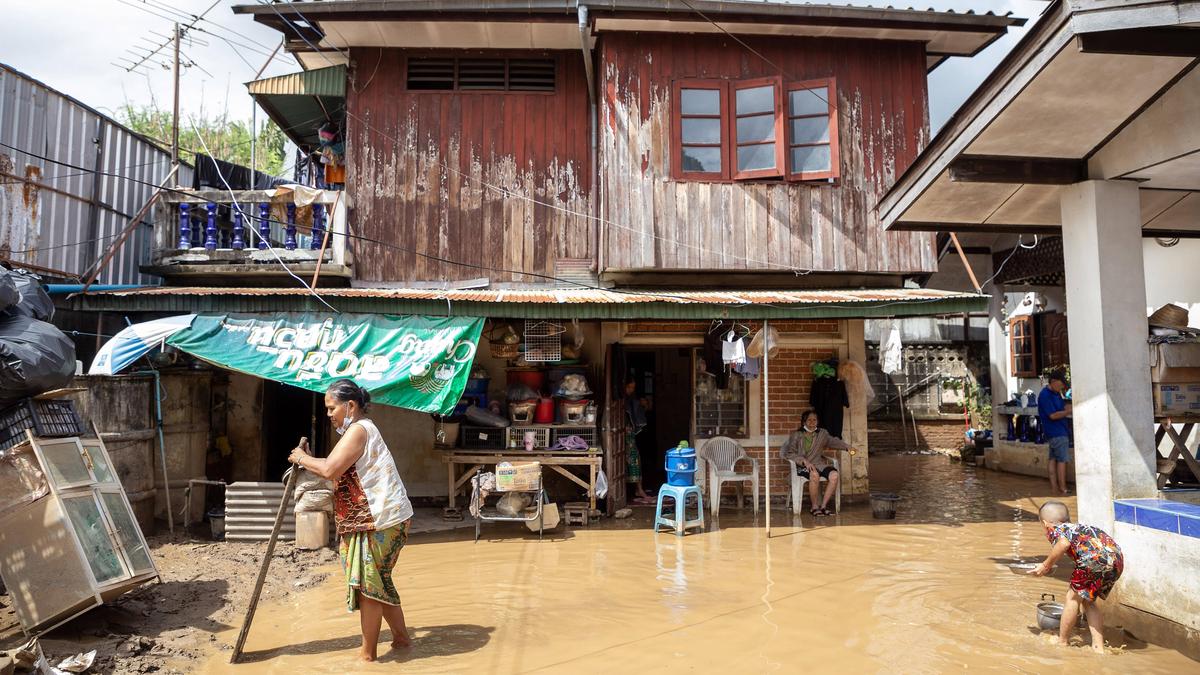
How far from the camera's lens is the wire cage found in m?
9.76

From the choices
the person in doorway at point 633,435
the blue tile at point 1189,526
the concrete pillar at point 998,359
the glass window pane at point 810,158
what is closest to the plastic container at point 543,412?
the person in doorway at point 633,435

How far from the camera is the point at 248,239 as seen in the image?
10422mm

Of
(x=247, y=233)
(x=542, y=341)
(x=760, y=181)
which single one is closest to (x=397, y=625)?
(x=542, y=341)

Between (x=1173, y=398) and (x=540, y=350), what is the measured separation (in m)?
6.57

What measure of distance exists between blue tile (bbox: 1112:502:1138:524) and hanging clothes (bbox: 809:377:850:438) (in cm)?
479

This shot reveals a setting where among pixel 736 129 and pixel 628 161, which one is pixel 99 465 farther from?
pixel 736 129

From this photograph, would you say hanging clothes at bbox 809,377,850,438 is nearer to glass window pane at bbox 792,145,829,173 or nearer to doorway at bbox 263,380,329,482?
glass window pane at bbox 792,145,829,173

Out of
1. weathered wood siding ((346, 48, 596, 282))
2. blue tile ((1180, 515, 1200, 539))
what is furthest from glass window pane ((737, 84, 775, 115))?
blue tile ((1180, 515, 1200, 539))

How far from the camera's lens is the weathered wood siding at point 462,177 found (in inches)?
419

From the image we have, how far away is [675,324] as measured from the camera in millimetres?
10695

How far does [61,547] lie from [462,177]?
22.7 ft

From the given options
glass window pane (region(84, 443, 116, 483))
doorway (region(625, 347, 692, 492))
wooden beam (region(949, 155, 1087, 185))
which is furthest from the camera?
doorway (region(625, 347, 692, 492))

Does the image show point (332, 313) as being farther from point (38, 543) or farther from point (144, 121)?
point (144, 121)

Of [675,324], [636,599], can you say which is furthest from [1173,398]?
[675,324]
